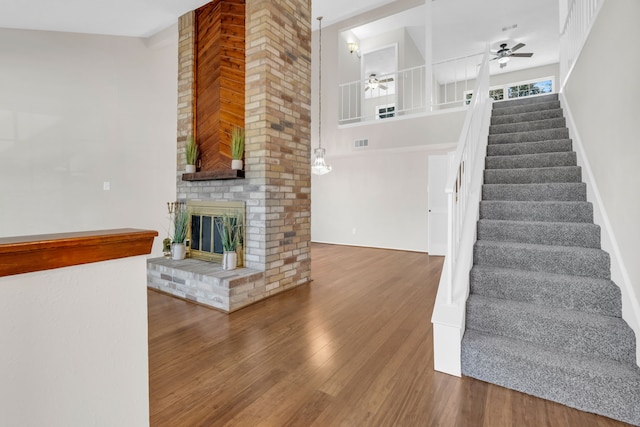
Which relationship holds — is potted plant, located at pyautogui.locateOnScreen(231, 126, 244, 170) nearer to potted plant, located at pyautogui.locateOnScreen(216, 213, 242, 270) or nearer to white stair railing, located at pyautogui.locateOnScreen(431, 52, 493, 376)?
potted plant, located at pyautogui.locateOnScreen(216, 213, 242, 270)

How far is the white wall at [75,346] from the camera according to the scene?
0.73m

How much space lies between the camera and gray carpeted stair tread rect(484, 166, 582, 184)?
2807 mm

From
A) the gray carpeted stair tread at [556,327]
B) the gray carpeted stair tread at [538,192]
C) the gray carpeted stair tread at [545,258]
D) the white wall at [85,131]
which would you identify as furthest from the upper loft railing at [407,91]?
the gray carpeted stair tread at [556,327]

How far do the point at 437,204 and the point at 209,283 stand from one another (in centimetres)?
419

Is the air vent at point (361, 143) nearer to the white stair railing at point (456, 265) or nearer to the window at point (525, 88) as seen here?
the white stair railing at point (456, 265)

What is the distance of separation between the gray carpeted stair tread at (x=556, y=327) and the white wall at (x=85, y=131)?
4609 millimetres

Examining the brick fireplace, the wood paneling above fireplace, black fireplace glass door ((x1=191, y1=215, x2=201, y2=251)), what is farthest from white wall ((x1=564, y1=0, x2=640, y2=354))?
black fireplace glass door ((x1=191, y1=215, x2=201, y2=251))

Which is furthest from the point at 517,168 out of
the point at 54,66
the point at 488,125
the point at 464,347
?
the point at 54,66

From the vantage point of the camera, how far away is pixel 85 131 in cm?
411

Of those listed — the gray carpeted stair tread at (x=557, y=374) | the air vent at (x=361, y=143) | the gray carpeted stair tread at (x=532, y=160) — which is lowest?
the gray carpeted stair tread at (x=557, y=374)

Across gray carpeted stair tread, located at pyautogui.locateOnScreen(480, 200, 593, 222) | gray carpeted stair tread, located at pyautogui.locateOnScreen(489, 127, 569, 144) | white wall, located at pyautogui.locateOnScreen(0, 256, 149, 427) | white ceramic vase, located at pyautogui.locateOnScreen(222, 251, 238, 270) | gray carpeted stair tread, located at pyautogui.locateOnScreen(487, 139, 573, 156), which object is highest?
gray carpeted stair tread, located at pyautogui.locateOnScreen(489, 127, 569, 144)

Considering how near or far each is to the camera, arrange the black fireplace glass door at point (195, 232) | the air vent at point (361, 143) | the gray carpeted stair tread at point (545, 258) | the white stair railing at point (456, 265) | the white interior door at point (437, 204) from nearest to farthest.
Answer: the white stair railing at point (456, 265) → the gray carpeted stair tread at point (545, 258) → the black fireplace glass door at point (195, 232) → the white interior door at point (437, 204) → the air vent at point (361, 143)

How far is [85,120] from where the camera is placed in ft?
13.5

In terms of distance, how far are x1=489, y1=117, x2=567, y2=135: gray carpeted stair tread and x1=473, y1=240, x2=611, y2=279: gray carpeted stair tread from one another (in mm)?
1983
